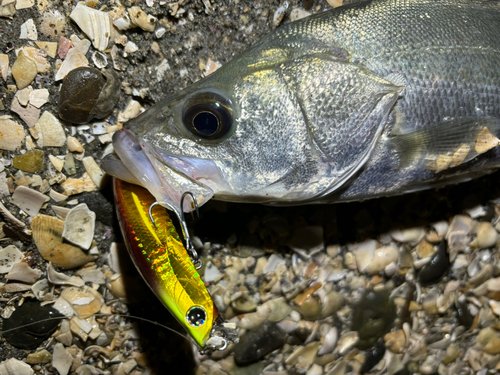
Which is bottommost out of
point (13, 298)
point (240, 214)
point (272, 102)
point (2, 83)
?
point (13, 298)

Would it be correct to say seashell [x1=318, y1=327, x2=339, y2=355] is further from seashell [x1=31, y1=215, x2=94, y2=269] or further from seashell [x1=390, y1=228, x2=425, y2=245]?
seashell [x1=31, y1=215, x2=94, y2=269]

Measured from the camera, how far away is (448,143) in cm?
117

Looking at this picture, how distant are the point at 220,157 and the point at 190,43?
1.77 feet

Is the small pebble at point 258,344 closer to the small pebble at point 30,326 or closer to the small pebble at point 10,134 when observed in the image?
the small pebble at point 30,326

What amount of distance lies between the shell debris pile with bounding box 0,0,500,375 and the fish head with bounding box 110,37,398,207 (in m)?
0.36

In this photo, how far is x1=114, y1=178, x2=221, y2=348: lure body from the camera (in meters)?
1.09

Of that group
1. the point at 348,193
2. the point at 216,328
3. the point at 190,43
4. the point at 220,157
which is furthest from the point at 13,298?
the point at 348,193

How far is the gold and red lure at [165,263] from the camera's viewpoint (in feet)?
3.59

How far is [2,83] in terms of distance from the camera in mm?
1344

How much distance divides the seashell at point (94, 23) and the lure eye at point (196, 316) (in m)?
0.86

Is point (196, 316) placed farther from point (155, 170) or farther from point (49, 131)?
point (49, 131)

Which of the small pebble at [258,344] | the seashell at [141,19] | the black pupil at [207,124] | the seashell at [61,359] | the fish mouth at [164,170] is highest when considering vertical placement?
the seashell at [141,19]

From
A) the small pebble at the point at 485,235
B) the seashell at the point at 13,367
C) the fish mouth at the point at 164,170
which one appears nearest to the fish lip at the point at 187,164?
the fish mouth at the point at 164,170

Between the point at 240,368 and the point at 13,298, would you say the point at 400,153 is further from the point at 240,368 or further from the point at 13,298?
the point at 13,298
